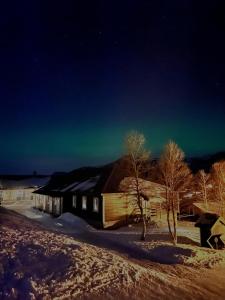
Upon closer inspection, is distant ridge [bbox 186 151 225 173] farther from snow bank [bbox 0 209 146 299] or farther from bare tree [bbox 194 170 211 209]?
snow bank [bbox 0 209 146 299]

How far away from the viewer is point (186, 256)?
1583 cm

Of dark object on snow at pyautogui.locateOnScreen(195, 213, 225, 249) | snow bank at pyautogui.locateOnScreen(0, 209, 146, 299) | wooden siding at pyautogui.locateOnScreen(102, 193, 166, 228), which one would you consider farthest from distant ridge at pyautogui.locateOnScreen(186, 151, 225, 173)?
snow bank at pyautogui.locateOnScreen(0, 209, 146, 299)

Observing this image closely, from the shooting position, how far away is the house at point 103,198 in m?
30.8

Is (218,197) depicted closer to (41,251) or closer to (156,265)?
(156,265)

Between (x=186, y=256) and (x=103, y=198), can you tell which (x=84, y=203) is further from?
(x=186, y=256)

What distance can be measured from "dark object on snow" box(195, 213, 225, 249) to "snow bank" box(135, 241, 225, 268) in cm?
149

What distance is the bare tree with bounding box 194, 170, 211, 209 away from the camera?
39.1 m

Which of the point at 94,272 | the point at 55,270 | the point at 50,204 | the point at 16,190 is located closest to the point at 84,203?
the point at 50,204

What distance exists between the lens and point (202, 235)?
20.4m

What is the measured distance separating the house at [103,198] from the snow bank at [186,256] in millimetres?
10039

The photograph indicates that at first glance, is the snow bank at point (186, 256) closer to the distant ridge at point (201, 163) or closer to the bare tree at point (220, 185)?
the bare tree at point (220, 185)

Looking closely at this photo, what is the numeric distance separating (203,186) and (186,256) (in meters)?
25.0

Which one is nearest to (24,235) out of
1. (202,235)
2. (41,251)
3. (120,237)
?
(41,251)

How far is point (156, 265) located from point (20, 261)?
648 centimetres
